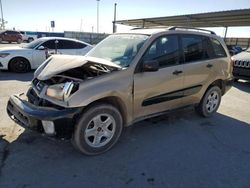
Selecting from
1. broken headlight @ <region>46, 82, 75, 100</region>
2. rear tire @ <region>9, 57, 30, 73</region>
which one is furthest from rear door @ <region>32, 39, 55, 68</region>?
broken headlight @ <region>46, 82, 75, 100</region>

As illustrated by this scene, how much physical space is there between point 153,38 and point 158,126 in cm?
173

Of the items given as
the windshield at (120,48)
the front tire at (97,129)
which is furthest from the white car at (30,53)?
the front tire at (97,129)

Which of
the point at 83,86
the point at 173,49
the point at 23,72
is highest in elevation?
the point at 173,49

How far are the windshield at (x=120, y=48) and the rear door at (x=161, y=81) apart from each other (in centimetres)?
21

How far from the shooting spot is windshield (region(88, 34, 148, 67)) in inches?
161

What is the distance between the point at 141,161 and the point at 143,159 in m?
0.07

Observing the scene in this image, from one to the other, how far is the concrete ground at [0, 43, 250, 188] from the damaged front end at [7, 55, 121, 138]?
45cm

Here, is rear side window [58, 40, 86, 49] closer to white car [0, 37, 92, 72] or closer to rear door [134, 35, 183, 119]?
white car [0, 37, 92, 72]

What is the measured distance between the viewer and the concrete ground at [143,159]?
3131mm

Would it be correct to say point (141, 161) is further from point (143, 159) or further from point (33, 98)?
point (33, 98)

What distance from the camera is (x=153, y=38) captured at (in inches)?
166

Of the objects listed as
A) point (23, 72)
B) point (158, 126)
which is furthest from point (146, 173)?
point (23, 72)

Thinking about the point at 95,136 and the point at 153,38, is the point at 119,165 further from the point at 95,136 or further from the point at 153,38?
the point at 153,38

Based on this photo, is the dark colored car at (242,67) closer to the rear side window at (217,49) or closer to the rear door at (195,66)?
the rear side window at (217,49)
